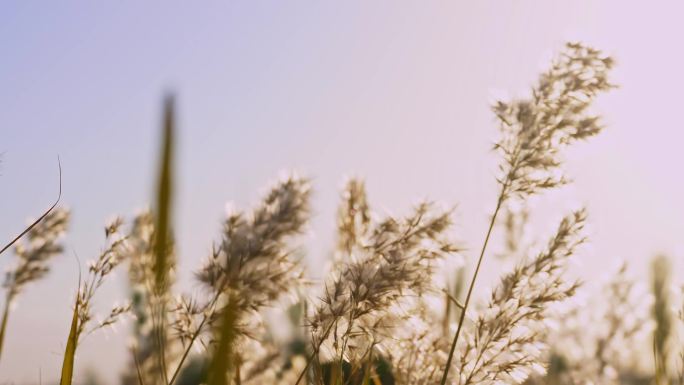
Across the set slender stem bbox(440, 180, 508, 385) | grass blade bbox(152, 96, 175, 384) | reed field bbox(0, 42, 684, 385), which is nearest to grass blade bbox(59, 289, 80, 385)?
reed field bbox(0, 42, 684, 385)

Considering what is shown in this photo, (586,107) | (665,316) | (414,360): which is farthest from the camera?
(665,316)

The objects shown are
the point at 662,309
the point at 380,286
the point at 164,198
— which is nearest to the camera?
the point at 164,198

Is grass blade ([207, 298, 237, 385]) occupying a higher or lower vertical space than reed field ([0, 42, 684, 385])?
lower

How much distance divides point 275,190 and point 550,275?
45.7 inches

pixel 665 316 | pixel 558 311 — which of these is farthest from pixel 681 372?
pixel 558 311

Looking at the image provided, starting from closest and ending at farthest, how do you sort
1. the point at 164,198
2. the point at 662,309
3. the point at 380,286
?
the point at 164,198 < the point at 380,286 < the point at 662,309

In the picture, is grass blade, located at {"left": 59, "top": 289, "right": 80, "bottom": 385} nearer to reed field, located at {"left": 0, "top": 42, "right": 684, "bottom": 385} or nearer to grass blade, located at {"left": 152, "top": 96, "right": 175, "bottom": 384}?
reed field, located at {"left": 0, "top": 42, "right": 684, "bottom": 385}

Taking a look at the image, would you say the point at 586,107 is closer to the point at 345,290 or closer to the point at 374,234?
the point at 374,234

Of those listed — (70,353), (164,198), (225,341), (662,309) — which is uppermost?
(662,309)

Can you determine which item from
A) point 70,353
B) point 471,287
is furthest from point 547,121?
point 70,353

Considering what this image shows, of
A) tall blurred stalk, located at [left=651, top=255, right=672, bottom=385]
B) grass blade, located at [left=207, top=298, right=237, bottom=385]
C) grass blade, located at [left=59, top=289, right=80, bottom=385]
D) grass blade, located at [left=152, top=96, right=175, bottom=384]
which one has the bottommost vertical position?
grass blade, located at [left=207, top=298, right=237, bottom=385]

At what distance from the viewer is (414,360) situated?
264cm

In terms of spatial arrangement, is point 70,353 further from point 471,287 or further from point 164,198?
point 164,198

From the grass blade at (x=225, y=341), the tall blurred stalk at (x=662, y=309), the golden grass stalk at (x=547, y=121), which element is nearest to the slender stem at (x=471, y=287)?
the golden grass stalk at (x=547, y=121)
